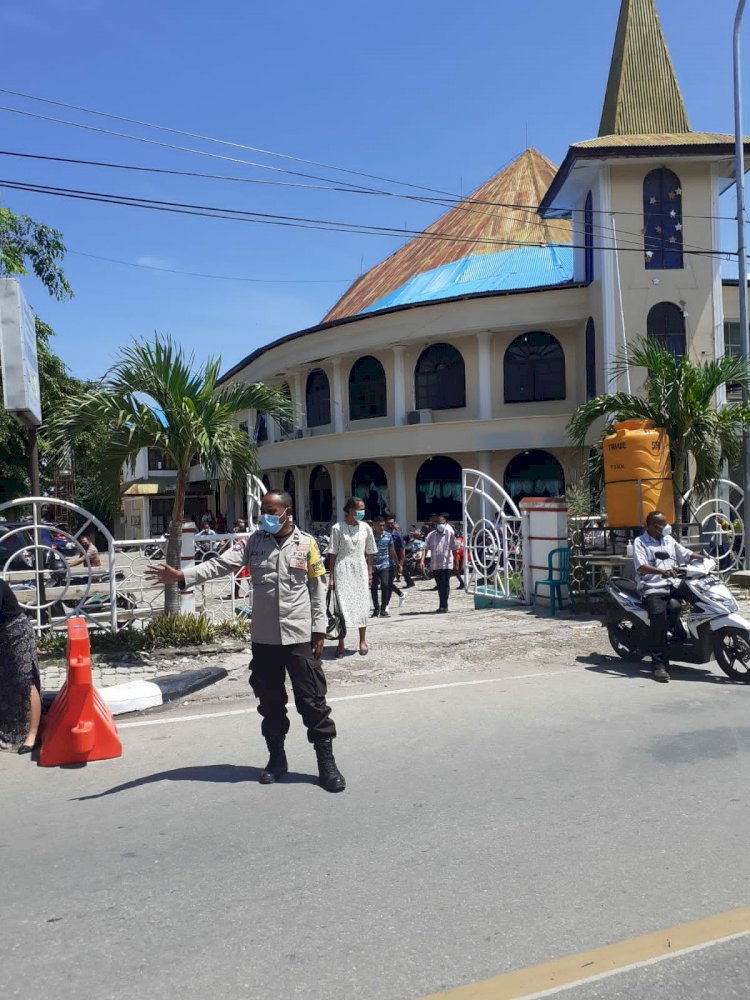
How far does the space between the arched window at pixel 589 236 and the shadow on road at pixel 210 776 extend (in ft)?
63.3

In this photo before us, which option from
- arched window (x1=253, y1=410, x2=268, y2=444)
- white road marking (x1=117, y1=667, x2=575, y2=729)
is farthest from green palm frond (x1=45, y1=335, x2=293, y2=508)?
arched window (x1=253, y1=410, x2=268, y2=444)

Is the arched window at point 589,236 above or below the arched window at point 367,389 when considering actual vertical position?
above

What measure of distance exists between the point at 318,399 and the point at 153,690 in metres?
23.9

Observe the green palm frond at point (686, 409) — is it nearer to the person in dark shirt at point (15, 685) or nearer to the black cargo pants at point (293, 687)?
the black cargo pants at point (293, 687)

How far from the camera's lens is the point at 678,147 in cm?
2120

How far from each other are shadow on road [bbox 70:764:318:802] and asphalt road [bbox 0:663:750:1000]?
28mm

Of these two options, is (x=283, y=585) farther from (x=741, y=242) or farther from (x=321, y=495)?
(x=321, y=495)

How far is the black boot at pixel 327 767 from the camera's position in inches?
199

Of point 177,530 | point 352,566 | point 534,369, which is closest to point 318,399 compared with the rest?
point 534,369

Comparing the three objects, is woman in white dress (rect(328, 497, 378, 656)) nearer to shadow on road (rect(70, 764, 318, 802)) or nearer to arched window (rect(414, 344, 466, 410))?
shadow on road (rect(70, 764, 318, 802))

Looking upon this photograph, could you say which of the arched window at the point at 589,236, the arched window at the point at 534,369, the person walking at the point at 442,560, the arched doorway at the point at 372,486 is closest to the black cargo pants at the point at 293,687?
the person walking at the point at 442,560

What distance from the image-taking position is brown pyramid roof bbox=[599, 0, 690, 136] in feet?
78.0

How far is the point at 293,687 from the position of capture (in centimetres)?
517

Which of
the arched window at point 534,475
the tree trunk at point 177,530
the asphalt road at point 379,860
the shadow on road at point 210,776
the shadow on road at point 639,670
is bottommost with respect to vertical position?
the shadow on road at point 639,670
